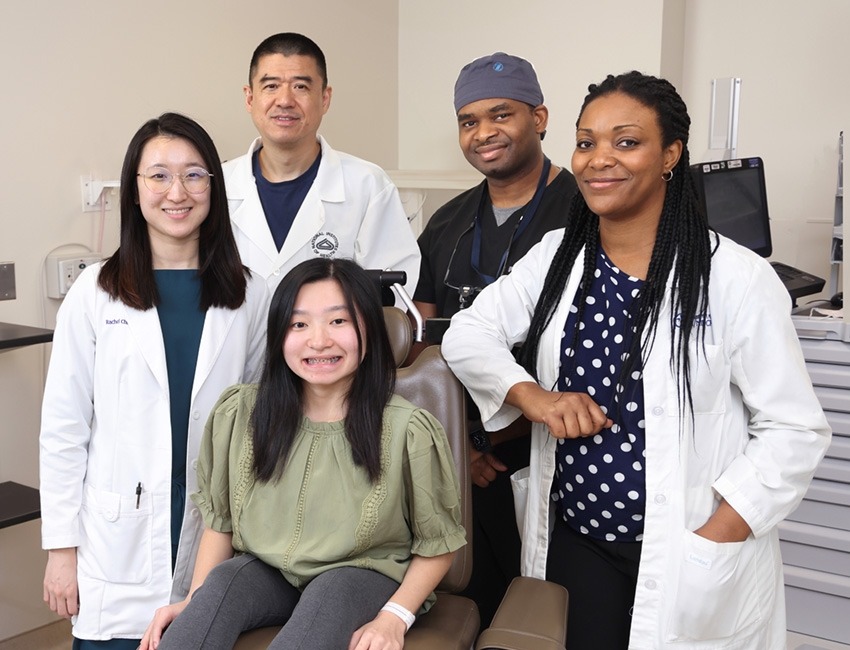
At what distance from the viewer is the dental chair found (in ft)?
4.54

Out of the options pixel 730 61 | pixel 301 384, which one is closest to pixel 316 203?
pixel 301 384

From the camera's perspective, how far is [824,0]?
3.00 meters

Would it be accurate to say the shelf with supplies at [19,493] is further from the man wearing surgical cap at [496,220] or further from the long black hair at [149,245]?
the man wearing surgical cap at [496,220]

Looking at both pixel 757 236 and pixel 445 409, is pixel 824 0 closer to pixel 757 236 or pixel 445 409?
pixel 757 236

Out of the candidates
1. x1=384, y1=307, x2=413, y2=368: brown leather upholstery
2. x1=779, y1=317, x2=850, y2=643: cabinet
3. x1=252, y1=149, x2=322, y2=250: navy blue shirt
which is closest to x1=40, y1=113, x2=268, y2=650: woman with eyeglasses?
x1=384, y1=307, x2=413, y2=368: brown leather upholstery

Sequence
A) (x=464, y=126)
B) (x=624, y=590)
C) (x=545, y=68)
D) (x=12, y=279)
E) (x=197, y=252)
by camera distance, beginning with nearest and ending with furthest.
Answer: (x=624, y=590) → (x=197, y=252) → (x=464, y=126) → (x=12, y=279) → (x=545, y=68)

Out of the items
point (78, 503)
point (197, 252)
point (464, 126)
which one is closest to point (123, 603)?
point (78, 503)

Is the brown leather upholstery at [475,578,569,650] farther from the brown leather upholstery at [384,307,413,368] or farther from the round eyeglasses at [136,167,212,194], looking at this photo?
the round eyeglasses at [136,167,212,194]

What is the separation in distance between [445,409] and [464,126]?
0.79 metres

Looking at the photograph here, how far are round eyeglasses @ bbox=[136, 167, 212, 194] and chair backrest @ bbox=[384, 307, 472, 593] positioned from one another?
44 centimetres

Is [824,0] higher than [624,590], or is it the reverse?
[824,0]

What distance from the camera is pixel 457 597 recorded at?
1.64 meters

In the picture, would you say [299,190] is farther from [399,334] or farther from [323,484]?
[323,484]

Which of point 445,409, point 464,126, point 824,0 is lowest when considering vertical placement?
point 445,409
